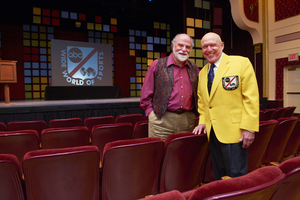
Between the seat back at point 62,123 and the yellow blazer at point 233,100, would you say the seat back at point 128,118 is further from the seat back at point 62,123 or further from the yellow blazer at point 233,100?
the yellow blazer at point 233,100

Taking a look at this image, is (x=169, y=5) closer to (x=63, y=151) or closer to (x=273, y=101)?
(x=273, y=101)

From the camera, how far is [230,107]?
1.28 meters

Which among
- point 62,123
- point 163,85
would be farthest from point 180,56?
point 62,123

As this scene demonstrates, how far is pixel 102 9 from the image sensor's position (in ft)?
30.4

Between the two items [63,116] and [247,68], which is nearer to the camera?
[247,68]

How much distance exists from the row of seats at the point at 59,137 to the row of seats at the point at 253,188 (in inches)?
49.7

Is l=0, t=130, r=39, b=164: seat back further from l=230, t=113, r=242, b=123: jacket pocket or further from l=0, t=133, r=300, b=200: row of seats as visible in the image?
l=230, t=113, r=242, b=123: jacket pocket

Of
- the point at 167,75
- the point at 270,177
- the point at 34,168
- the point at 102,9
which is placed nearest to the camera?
the point at 270,177

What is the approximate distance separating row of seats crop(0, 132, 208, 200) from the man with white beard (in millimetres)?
472

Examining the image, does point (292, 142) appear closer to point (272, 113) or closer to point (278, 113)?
point (272, 113)

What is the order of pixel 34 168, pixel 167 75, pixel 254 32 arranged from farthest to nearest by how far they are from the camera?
pixel 254 32, pixel 167 75, pixel 34 168

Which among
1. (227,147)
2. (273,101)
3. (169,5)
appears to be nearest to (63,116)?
(227,147)

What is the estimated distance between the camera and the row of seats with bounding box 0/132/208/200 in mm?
1000

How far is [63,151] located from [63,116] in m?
3.32
